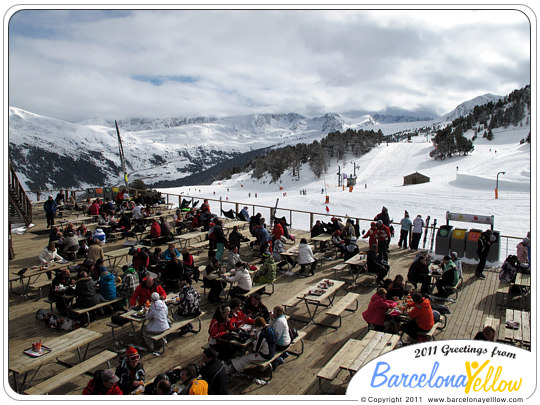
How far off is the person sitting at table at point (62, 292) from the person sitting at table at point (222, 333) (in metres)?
3.86

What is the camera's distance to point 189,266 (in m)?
10.9

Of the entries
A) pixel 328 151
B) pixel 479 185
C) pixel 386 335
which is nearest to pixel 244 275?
pixel 386 335

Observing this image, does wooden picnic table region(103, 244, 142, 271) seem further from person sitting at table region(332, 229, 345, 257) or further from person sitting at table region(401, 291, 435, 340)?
person sitting at table region(401, 291, 435, 340)

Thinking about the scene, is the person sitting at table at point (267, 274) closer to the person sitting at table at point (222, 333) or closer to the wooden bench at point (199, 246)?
the person sitting at table at point (222, 333)

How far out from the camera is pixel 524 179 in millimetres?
56375

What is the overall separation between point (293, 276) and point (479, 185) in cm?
5539

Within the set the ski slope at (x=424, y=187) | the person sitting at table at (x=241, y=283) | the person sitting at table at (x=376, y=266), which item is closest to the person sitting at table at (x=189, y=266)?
the person sitting at table at (x=241, y=283)

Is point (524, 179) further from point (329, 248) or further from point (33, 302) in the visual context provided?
point (33, 302)

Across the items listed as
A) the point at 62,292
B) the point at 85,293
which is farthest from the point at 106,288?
the point at 62,292

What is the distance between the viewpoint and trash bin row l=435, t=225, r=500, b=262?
12812 millimetres

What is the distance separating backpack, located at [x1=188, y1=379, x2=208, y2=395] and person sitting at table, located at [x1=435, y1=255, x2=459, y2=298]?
6.85 metres

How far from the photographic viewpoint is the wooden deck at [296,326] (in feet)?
21.7

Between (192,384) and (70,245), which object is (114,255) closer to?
(70,245)
